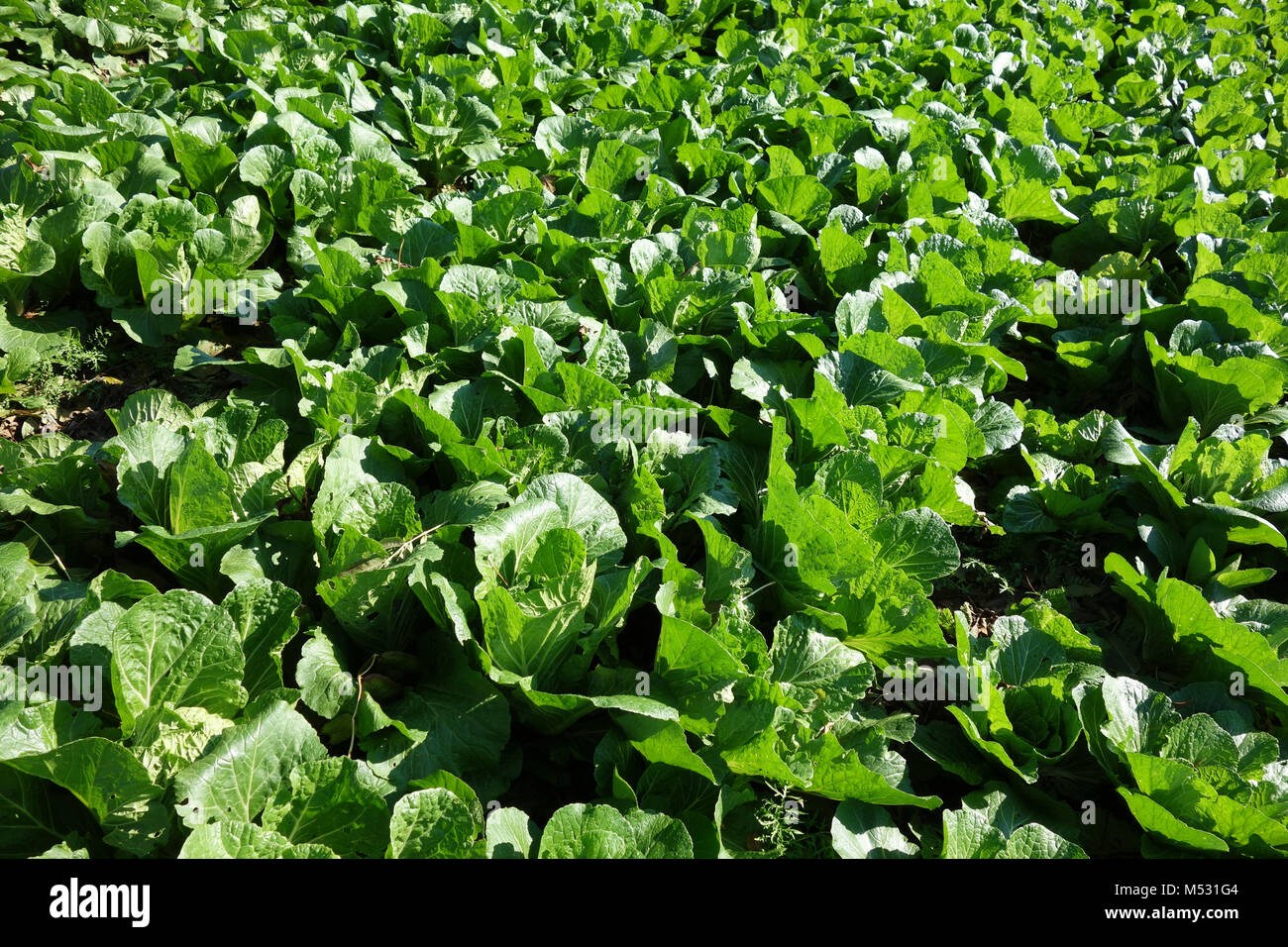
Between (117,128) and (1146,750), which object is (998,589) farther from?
(117,128)

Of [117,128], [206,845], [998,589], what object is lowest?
[998,589]

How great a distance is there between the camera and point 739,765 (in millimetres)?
2527

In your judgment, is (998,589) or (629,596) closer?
(629,596)

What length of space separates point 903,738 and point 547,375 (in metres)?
1.82

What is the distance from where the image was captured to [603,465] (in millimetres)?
3307

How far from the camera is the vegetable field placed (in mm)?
2467

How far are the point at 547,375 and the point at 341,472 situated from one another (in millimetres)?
894

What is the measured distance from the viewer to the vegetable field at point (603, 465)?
8.09ft

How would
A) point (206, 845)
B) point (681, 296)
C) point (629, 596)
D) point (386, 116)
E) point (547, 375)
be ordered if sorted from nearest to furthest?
1. point (206, 845)
2. point (629, 596)
3. point (547, 375)
4. point (681, 296)
5. point (386, 116)

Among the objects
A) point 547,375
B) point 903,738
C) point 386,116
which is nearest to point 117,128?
point 386,116
